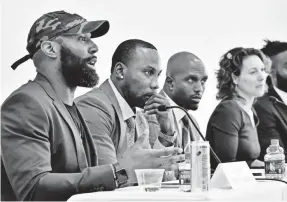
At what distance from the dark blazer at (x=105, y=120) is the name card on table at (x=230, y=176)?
2.10 ft

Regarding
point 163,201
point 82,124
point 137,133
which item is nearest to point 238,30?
point 137,133

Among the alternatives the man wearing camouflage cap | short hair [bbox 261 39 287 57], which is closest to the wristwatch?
the man wearing camouflage cap

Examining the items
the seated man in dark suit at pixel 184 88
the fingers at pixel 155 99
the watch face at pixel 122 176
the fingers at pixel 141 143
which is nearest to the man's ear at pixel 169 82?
the seated man in dark suit at pixel 184 88

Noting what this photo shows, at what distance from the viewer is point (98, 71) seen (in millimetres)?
2707

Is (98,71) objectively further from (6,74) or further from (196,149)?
(196,149)

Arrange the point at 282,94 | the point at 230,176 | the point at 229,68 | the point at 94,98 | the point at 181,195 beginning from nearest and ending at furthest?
Result: 1. the point at 181,195
2. the point at 230,176
3. the point at 94,98
4. the point at 229,68
5. the point at 282,94

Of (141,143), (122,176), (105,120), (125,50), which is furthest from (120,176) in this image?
(125,50)

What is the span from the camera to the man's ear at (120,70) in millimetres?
2831

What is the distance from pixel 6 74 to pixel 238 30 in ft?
5.40

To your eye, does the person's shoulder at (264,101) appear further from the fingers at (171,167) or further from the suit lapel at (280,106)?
the fingers at (171,167)

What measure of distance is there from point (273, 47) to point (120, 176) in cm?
173

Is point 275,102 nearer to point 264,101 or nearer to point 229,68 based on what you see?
point 264,101

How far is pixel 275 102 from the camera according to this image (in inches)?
148

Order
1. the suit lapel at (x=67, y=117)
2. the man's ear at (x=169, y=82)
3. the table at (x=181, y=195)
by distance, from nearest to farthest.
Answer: the table at (x=181, y=195)
the suit lapel at (x=67, y=117)
the man's ear at (x=169, y=82)
